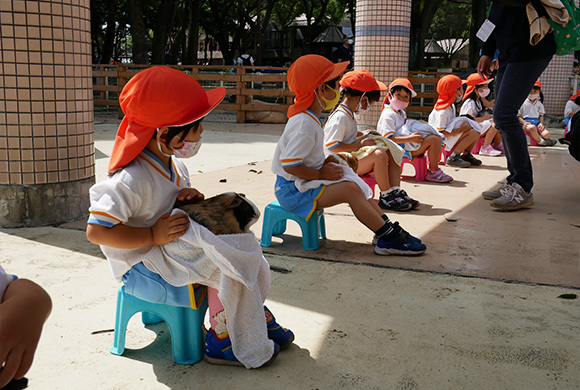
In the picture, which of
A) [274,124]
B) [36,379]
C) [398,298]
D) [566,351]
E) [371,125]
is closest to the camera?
[36,379]

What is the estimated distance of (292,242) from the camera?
4246 millimetres

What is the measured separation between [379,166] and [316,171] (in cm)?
128

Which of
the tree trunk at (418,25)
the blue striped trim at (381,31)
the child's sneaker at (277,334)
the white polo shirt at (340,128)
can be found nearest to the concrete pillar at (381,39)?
the blue striped trim at (381,31)

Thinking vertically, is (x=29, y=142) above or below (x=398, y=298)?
above

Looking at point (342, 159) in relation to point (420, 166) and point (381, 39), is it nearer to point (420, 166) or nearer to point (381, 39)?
point (420, 166)

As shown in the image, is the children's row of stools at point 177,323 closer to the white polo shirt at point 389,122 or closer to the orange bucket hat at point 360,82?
the orange bucket hat at point 360,82

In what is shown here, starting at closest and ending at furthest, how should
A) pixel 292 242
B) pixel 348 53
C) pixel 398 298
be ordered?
pixel 398 298 → pixel 292 242 → pixel 348 53

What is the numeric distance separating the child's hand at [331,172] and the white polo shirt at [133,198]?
1.51 m

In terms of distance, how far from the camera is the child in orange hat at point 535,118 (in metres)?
9.54

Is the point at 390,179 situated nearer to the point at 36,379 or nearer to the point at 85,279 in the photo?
the point at 85,279

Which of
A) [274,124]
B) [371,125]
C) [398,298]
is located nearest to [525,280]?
[398,298]

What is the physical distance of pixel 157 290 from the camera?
2.42m

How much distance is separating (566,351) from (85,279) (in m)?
2.41

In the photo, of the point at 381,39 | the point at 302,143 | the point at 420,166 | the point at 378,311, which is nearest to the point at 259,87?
the point at 381,39
